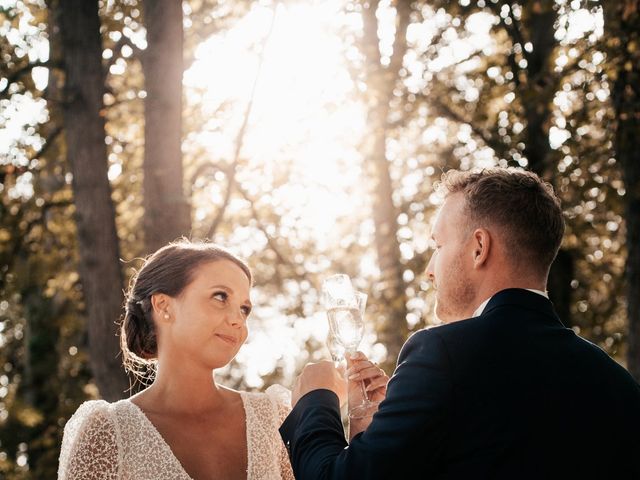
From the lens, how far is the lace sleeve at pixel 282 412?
14.3 ft

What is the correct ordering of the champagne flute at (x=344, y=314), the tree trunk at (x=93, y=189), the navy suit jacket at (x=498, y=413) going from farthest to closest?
the tree trunk at (x=93, y=189) → the champagne flute at (x=344, y=314) → the navy suit jacket at (x=498, y=413)

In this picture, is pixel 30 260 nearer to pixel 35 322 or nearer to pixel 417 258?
pixel 417 258

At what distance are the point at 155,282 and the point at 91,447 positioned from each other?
81 cm

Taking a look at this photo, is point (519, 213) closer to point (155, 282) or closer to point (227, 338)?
point (227, 338)

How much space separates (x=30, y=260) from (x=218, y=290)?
8.44m

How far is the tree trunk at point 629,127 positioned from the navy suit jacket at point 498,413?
592 centimetres

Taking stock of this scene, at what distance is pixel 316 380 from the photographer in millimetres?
3404

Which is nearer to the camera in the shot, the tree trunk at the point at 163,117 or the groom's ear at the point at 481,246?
the groom's ear at the point at 481,246

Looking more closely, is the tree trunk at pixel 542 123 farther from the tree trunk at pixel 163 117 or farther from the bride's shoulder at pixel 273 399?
the bride's shoulder at pixel 273 399

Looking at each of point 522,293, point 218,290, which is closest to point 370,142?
Result: point 218,290


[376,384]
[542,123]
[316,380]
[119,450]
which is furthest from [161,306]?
[542,123]

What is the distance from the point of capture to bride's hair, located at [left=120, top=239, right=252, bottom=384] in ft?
14.1

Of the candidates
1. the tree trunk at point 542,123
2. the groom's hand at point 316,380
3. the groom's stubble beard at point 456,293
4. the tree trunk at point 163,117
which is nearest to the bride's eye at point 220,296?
the groom's hand at point 316,380

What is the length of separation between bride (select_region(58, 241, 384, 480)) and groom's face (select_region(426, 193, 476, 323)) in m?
1.26
